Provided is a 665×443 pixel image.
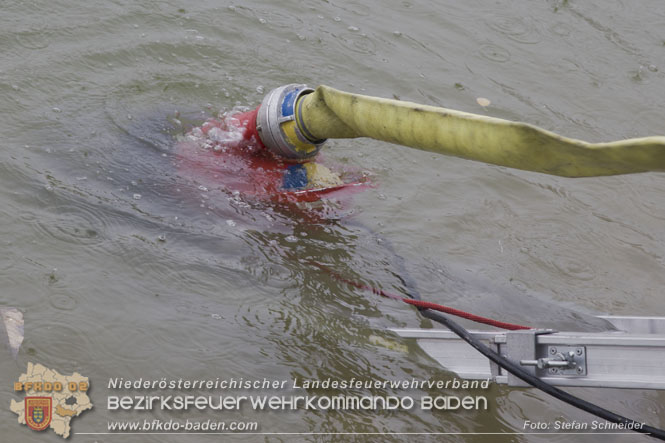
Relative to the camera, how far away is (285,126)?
3.56 meters

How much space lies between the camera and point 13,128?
430 cm

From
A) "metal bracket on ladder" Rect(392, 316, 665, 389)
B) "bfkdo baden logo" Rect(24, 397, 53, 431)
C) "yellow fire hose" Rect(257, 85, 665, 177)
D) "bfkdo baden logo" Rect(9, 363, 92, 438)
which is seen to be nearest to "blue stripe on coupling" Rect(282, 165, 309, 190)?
"yellow fire hose" Rect(257, 85, 665, 177)

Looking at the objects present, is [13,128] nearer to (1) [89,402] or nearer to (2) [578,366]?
(1) [89,402]

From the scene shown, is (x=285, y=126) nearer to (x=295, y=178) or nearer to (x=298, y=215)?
(x=295, y=178)

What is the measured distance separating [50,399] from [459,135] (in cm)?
176

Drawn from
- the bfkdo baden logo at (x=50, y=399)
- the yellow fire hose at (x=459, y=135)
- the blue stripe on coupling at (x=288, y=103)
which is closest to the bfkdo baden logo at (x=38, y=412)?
the bfkdo baden logo at (x=50, y=399)

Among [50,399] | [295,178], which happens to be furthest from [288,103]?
[50,399]

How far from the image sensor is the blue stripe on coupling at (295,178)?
3.74 meters

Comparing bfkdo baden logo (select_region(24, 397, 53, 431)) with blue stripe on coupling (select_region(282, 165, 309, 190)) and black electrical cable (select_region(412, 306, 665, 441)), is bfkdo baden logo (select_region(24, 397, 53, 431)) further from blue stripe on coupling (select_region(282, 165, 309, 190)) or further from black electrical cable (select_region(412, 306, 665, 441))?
blue stripe on coupling (select_region(282, 165, 309, 190))

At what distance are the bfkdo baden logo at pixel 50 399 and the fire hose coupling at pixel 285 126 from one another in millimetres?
1511

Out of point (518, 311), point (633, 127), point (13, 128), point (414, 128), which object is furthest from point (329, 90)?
point (633, 127)

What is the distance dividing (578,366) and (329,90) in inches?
60.6

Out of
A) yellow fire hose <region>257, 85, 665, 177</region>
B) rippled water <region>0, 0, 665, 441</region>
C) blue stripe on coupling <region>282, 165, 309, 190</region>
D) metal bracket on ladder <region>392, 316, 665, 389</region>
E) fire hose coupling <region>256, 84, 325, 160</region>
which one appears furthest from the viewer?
blue stripe on coupling <region>282, 165, 309, 190</region>

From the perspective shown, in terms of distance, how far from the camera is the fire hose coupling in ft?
11.6
